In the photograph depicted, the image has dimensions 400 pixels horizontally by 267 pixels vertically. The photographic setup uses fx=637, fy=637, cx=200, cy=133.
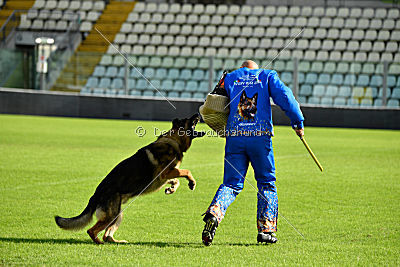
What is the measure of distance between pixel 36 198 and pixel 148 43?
21.8m

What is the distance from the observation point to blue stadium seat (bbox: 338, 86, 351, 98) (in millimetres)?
22922

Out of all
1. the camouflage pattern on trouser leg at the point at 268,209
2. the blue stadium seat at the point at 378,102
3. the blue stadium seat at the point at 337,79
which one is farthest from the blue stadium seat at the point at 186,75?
the camouflage pattern on trouser leg at the point at 268,209

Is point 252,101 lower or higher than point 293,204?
higher

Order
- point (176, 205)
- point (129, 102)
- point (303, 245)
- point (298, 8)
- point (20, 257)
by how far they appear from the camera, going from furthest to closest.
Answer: point (298, 8) < point (129, 102) < point (176, 205) < point (303, 245) < point (20, 257)

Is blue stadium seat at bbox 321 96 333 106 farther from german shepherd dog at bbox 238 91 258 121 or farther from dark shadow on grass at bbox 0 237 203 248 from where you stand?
dark shadow on grass at bbox 0 237 203 248

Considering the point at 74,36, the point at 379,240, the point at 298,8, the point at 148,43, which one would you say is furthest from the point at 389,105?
the point at 379,240

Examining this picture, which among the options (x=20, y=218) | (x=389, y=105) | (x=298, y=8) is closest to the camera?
(x=20, y=218)

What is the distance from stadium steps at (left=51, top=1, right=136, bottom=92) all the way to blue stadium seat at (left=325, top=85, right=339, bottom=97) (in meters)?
9.29

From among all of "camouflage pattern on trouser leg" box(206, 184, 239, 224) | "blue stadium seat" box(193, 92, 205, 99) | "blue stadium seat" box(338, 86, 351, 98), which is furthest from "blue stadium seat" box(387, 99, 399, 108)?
"camouflage pattern on trouser leg" box(206, 184, 239, 224)

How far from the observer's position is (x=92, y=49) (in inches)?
1170

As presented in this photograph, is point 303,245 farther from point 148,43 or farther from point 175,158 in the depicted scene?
point 148,43

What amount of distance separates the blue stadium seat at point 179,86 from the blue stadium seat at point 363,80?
259 inches

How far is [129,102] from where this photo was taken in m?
24.7

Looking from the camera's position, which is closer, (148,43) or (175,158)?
(175,158)
